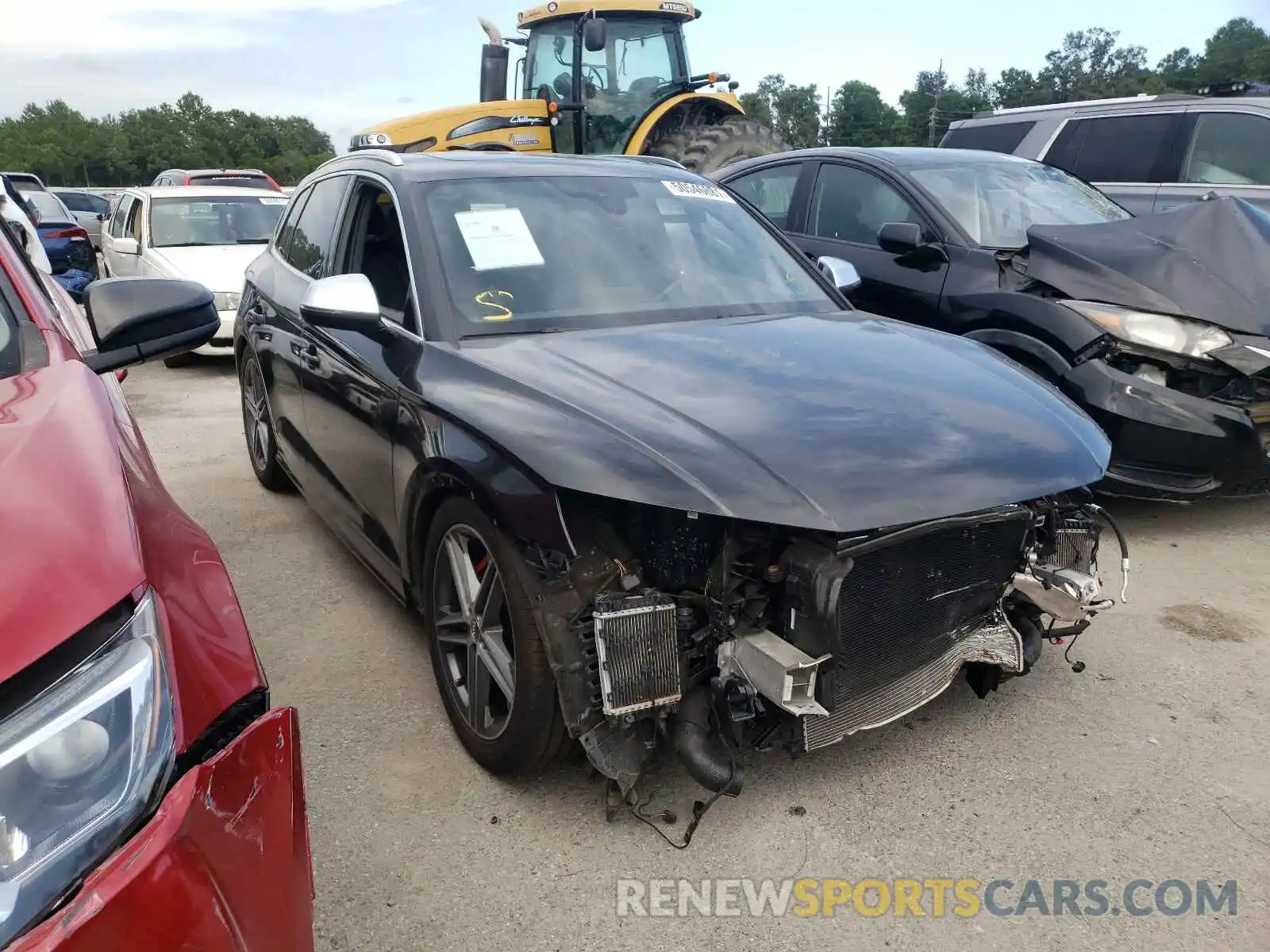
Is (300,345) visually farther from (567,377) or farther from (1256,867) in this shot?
(1256,867)

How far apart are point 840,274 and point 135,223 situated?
29.6 ft

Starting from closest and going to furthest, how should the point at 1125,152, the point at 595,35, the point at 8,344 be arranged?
the point at 8,344, the point at 1125,152, the point at 595,35

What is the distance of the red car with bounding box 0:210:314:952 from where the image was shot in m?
1.05

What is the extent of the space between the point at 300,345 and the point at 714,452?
2283 mm

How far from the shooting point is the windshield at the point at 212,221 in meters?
9.86

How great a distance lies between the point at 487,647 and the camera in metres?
2.64

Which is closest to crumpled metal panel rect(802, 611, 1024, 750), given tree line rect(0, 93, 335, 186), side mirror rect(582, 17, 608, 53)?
side mirror rect(582, 17, 608, 53)

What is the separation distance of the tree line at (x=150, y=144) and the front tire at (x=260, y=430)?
6031 cm

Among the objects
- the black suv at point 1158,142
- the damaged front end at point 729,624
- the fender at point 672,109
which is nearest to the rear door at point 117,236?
the fender at point 672,109

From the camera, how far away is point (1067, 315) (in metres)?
4.30

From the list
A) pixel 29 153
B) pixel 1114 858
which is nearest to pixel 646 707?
pixel 1114 858

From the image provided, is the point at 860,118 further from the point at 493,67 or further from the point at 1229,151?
the point at 1229,151

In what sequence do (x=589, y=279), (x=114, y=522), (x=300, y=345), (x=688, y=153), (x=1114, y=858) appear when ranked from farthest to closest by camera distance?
(x=688, y=153) < (x=300, y=345) < (x=589, y=279) < (x=1114, y=858) < (x=114, y=522)

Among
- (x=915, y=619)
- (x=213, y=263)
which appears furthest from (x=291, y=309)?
(x=213, y=263)
